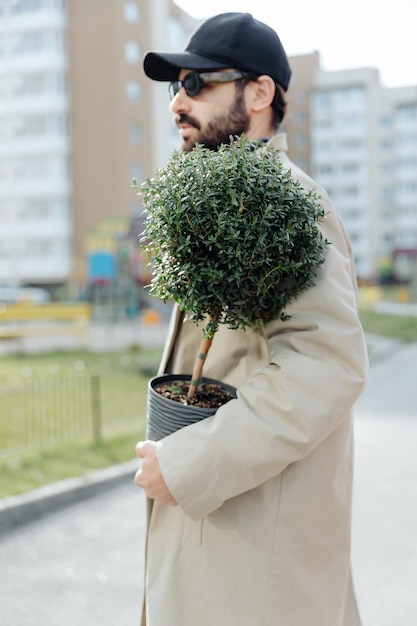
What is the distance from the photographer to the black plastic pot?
153 centimetres

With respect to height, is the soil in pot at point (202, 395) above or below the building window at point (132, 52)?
below

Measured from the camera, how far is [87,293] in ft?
92.3

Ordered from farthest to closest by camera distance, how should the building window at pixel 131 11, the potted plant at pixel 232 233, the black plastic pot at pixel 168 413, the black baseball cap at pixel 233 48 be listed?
the building window at pixel 131 11 < the black baseball cap at pixel 233 48 < the black plastic pot at pixel 168 413 < the potted plant at pixel 232 233

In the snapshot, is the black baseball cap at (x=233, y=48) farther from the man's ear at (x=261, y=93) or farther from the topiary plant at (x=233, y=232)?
the topiary plant at (x=233, y=232)

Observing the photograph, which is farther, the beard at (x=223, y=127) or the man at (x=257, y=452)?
the beard at (x=223, y=127)

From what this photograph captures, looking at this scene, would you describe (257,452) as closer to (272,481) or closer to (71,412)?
(272,481)

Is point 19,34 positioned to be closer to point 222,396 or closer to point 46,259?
point 46,259

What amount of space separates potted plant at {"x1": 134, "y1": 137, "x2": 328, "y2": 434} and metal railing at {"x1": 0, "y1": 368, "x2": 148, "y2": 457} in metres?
4.92

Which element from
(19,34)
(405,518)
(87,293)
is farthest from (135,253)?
(19,34)

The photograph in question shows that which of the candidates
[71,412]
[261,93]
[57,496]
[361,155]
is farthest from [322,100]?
[261,93]

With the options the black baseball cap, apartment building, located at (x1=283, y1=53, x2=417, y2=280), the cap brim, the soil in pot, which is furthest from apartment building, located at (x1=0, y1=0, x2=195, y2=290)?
the soil in pot

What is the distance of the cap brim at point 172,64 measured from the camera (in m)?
1.73

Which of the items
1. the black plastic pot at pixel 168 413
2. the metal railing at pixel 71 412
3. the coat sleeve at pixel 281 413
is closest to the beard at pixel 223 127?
the coat sleeve at pixel 281 413

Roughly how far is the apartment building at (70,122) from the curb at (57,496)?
38.0 m
